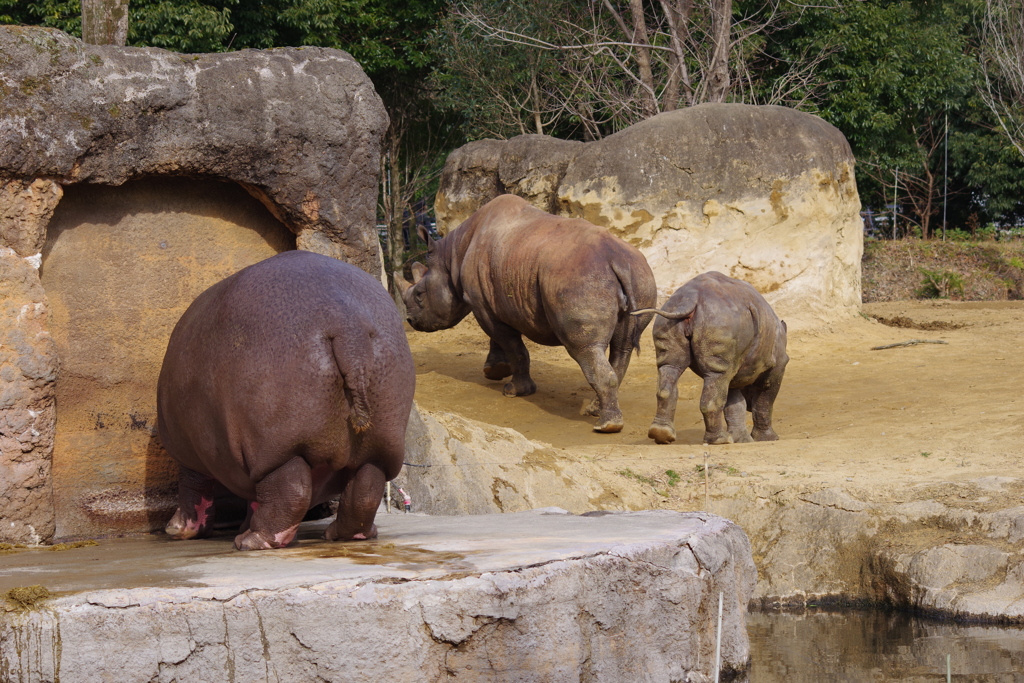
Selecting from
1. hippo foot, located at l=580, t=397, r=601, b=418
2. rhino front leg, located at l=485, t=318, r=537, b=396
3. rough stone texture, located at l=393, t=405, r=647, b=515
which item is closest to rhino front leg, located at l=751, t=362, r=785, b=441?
hippo foot, located at l=580, t=397, r=601, b=418

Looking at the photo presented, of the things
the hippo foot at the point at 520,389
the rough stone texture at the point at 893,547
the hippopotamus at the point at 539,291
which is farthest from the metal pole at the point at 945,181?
the rough stone texture at the point at 893,547

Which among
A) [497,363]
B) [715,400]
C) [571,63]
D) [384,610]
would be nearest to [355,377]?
[384,610]

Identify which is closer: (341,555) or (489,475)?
(341,555)

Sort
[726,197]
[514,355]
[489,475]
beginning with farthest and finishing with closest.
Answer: [726,197]
[514,355]
[489,475]

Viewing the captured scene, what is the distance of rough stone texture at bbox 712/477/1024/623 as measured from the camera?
18.3ft

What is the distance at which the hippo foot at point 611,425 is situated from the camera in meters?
9.94

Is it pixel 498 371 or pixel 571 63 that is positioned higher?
pixel 571 63

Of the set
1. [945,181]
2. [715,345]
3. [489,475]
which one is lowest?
[489,475]

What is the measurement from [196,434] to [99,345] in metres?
1.14

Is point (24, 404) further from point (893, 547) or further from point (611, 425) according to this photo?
point (611, 425)

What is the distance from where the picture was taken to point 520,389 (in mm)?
11734

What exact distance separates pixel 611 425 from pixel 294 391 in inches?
254

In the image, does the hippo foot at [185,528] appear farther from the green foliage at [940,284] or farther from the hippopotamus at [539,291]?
the green foliage at [940,284]

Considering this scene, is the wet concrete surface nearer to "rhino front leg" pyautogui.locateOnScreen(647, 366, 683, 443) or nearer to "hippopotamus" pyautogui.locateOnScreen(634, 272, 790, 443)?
"hippopotamus" pyautogui.locateOnScreen(634, 272, 790, 443)
